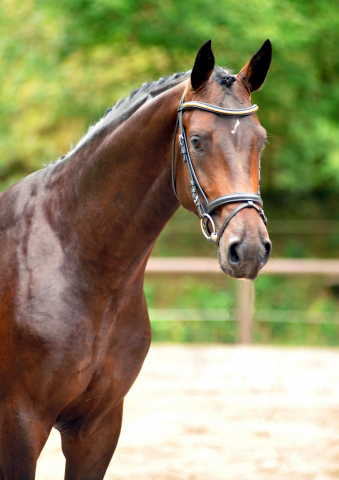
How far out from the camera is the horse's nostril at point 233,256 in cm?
171

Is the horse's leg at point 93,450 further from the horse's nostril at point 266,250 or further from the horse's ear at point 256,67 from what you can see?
the horse's ear at point 256,67

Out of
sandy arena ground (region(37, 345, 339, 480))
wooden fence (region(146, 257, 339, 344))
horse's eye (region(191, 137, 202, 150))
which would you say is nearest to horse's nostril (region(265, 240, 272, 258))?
horse's eye (region(191, 137, 202, 150))

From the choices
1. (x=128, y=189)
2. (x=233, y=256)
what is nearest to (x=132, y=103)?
(x=128, y=189)

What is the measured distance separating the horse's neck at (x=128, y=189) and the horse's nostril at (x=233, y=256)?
0.43 metres

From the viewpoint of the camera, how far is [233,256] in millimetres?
1716

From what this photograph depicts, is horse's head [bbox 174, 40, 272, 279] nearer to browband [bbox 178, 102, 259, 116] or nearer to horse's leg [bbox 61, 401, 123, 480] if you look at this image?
browband [bbox 178, 102, 259, 116]

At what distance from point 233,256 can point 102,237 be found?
1.98ft

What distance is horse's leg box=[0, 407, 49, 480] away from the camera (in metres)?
1.98

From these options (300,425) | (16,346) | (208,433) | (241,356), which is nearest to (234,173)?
(16,346)

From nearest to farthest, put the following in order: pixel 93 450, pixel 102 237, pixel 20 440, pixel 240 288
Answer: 1. pixel 20 440
2. pixel 102 237
3. pixel 93 450
4. pixel 240 288

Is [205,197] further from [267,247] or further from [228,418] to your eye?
[228,418]

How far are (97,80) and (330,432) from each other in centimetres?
591

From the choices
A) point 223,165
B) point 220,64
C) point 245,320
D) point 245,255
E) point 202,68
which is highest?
point 220,64

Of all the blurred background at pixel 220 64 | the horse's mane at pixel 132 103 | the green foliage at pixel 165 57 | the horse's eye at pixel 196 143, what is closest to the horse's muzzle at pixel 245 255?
the horse's eye at pixel 196 143
